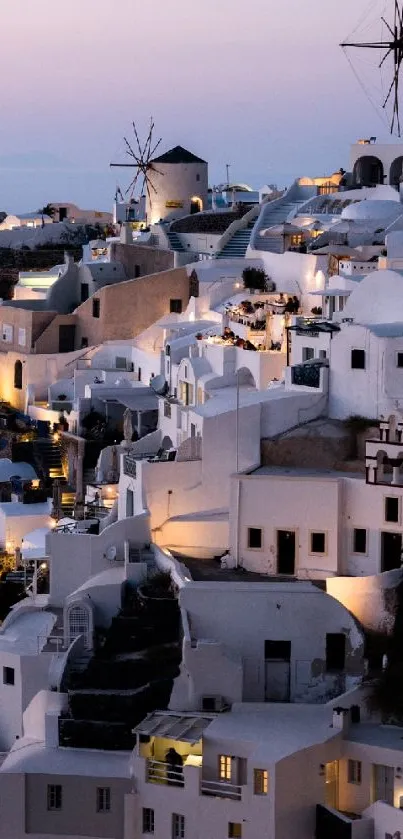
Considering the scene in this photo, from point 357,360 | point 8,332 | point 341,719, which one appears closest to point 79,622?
point 341,719

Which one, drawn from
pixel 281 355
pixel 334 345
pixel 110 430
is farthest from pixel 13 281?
pixel 334 345

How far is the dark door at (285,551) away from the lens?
35.6 metres

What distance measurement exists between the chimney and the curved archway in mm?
4440

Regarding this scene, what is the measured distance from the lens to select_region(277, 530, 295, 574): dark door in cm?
3556

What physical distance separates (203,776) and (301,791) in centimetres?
131

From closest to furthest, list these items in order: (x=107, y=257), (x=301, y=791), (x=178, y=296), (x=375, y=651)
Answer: (x=301, y=791), (x=375, y=651), (x=178, y=296), (x=107, y=257)

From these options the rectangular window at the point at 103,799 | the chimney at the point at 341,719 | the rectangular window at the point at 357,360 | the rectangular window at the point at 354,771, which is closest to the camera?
the rectangular window at the point at 354,771

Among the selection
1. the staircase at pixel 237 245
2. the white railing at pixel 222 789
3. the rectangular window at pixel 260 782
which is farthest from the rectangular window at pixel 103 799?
the staircase at pixel 237 245

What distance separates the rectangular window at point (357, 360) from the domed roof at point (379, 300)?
3.11 ft

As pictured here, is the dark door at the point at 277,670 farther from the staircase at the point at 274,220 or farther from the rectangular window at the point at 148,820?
the staircase at the point at 274,220

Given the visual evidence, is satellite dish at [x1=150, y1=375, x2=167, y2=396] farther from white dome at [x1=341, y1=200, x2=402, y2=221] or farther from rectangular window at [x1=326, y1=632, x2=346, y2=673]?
rectangular window at [x1=326, y1=632, x2=346, y2=673]

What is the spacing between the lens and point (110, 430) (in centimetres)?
4675

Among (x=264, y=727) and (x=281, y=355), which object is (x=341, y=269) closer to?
(x=281, y=355)

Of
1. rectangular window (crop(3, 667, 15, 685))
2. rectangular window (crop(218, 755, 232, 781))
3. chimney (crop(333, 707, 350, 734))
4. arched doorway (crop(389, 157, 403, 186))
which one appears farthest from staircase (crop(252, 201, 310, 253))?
rectangular window (crop(218, 755, 232, 781))
